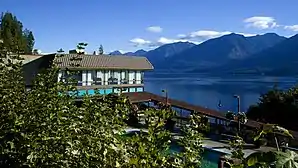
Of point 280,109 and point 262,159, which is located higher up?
point 262,159

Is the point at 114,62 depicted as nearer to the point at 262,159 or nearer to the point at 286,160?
the point at 262,159

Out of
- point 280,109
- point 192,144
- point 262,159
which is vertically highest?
point 262,159

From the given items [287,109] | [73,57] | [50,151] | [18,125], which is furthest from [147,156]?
[287,109]

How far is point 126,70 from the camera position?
3178 centimetres

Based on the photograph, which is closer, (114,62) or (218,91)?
(114,62)

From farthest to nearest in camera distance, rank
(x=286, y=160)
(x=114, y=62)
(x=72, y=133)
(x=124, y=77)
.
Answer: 1. (x=124, y=77)
2. (x=114, y=62)
3. (x=72, y=133)
4. (x=286, y=160)

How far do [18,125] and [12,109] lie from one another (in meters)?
0.45

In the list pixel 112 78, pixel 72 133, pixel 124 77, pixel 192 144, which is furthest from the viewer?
pixel 124 77

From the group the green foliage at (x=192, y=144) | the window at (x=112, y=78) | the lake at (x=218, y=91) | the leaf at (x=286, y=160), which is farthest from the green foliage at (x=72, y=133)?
the window at (x=112, y=78)

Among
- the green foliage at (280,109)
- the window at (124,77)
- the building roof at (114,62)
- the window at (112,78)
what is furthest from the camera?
the window at (124,77)

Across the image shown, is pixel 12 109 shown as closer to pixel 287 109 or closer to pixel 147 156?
pixel 147 156

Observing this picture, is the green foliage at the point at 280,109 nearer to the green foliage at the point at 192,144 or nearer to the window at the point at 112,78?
the window at the point at 112,78

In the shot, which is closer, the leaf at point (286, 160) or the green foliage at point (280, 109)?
the leaf at point (286, 160)

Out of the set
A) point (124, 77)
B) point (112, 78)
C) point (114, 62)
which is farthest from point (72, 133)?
point (124, 77)
